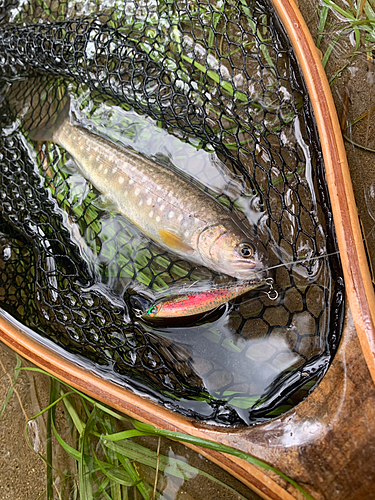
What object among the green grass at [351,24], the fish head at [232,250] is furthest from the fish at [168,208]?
the green grass at [351,24]

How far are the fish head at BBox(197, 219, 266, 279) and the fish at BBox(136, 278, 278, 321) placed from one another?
0.06 meters

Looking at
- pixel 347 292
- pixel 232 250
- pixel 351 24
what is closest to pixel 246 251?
pixel 232 250

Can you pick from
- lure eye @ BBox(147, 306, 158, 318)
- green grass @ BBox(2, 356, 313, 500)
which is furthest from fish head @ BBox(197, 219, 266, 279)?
green grass @ BBox(2, 356, 313, 500)

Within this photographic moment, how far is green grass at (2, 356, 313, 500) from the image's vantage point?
2.30m

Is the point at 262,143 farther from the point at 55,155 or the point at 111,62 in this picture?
the point at 55,155

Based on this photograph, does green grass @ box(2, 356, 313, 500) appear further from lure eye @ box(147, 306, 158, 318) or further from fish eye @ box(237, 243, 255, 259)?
fish eye @ box(237, 243, 255, 259)

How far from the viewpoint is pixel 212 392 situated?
7.30 ft

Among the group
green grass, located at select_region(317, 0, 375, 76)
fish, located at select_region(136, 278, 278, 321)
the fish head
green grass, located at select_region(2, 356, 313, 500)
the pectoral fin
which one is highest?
green grass, located at select_region(317, 0, 375, 76)

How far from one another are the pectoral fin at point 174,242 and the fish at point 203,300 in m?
0.28

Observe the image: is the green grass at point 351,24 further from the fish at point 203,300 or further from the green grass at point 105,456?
the green grass at point 105,456

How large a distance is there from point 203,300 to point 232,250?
334mm

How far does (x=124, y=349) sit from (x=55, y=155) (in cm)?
154

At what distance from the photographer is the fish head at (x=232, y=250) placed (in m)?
2.09

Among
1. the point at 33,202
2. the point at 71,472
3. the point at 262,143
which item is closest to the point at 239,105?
the point at 262,143
